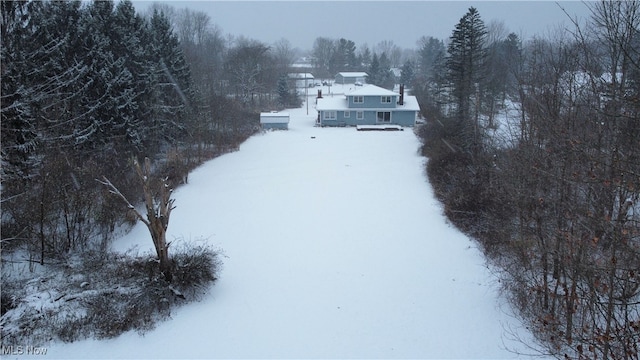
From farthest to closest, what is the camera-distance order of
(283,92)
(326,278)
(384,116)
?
(283,92) → (384,116) → (326,278)

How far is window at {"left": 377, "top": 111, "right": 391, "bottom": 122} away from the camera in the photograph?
40719 millimetres

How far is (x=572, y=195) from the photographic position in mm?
8492

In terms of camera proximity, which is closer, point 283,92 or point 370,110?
point 370,110

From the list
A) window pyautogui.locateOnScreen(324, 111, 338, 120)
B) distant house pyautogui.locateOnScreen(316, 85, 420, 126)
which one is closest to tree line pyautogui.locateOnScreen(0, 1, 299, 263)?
window pyautogui.locateOnScreen(324, 111, 338, 120)

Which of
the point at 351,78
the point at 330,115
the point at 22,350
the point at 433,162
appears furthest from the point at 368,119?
the point at 351,78

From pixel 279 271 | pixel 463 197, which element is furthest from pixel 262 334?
pixel 463 197

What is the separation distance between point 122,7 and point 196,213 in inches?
552

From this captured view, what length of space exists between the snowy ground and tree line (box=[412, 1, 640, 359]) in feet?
3.49

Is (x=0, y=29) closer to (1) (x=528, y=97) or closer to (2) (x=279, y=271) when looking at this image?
(2) (x=279, y=271)

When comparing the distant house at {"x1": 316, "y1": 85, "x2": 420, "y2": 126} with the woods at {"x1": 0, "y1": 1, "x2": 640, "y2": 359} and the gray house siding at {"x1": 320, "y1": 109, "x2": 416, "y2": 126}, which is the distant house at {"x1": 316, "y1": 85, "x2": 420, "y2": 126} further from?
the woods at {"x1": 0, "y1": 1, "x2": 640, "y2": 359}

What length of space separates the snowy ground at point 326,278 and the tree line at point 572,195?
1064mm

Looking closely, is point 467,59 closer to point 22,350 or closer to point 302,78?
point 22,350

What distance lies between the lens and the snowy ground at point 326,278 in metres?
8.95

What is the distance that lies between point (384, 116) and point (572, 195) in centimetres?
3298
